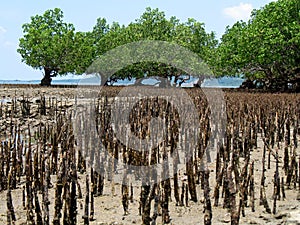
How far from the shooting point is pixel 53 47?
3056 centimetres

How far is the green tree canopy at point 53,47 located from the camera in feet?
101

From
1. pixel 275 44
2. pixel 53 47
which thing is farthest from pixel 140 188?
pixel 53 47

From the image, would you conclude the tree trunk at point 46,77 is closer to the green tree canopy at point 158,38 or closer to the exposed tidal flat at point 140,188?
the green tree canopy at point 158,38

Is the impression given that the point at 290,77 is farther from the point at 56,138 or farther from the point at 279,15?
the point at 56,138

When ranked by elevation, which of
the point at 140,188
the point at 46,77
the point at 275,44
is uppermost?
the point at 275,44

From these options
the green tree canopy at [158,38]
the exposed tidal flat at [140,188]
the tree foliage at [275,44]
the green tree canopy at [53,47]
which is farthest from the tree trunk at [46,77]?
the exposed tidal flat at [140,188]

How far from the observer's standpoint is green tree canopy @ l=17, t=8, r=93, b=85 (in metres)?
30.7

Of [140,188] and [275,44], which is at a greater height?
[275,44]

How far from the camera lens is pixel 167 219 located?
11.6ft

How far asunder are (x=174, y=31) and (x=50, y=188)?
98.6 feet

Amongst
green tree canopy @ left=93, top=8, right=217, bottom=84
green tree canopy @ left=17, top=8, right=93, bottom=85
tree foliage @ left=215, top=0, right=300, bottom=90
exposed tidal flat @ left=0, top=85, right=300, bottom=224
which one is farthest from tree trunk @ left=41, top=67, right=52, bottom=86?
exposed tidal flat @ left=0, top=85, right=300, bottom=224

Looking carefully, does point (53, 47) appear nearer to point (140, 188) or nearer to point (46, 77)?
point (46, 77)

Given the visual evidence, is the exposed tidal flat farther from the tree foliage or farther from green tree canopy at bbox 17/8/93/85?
green tree canopy at bbox 17/8/93/85

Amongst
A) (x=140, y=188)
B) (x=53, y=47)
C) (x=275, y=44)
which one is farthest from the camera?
(x=53, y=47)
